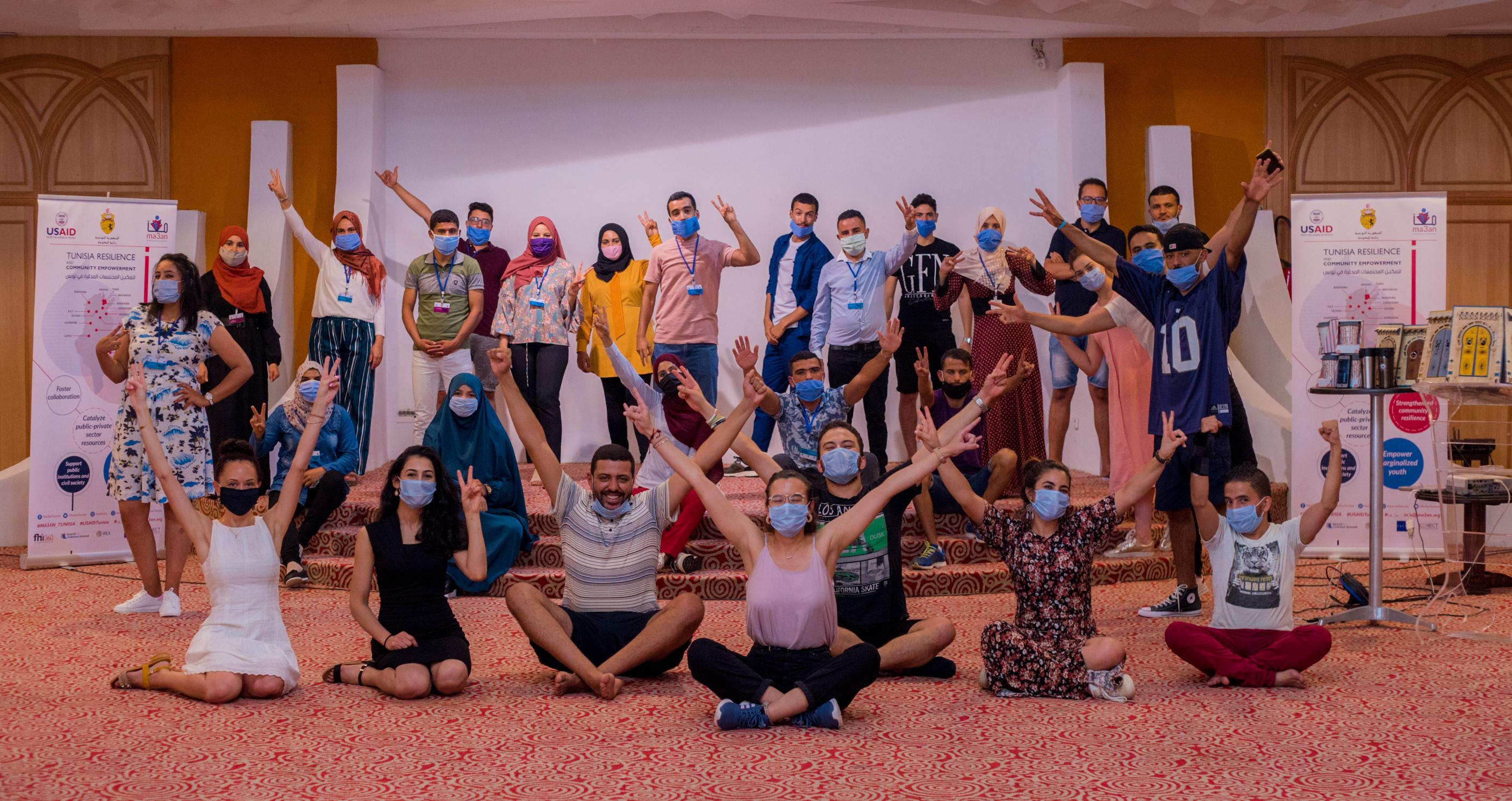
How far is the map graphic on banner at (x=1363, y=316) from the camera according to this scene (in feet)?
22.9

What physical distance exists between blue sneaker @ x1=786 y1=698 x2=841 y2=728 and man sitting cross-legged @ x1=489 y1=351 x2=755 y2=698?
687mm

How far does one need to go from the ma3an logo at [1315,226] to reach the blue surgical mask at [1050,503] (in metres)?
3.48

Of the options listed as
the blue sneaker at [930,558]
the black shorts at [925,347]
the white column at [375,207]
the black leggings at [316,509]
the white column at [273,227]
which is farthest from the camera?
the white column at [375,207]

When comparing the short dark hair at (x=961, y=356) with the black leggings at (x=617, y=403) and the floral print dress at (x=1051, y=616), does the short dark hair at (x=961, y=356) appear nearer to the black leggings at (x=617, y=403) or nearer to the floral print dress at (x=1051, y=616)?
the black leggings at (x=617, y=403)

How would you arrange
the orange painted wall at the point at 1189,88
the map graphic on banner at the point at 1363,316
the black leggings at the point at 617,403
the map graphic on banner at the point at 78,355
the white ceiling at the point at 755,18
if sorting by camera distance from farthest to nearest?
the orange painted wall at the point at 1189,88 → the white ceiling at the point at 755,18 → the black leggings at the point at 617,403 → the map graphic on banner at the point at 78,355 → the map graphic on banner at the point at 1363,316

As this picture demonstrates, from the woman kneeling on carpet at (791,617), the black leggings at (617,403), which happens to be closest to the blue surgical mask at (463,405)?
the black leggings at (617,403)

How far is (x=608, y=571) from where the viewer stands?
466 centimetres

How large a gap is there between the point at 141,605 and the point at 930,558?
155 inches

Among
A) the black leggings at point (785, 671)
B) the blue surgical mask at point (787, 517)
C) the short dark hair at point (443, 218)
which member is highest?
the short dark hair at point (443, 218)

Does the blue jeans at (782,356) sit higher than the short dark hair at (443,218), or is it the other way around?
the short dark hair at (443,218)

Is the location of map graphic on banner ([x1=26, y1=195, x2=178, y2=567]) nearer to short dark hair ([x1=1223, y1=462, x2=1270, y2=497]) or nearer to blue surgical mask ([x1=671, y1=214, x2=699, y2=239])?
blue surgical mask ([x1=671, y1=214, x2=699, y2=239])

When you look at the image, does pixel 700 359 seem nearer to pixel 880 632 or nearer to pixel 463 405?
pixel 463 405

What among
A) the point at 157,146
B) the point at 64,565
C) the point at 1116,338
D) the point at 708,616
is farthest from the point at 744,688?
the point at 157,146

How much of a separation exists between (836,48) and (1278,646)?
609 centimetres
